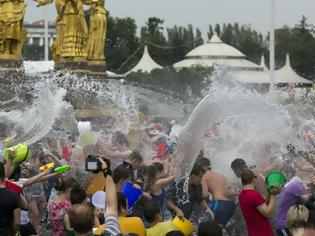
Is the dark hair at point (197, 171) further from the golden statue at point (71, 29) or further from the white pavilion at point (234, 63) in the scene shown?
the white pavilion at point (234, 63)

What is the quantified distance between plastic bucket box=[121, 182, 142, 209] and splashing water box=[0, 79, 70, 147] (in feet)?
19.8

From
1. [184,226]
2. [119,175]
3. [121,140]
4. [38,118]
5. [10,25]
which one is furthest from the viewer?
[10,25]

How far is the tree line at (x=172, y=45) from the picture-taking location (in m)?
92.6

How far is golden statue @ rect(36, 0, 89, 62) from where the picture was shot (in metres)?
25.2

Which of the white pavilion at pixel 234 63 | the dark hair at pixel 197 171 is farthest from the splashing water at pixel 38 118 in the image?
the white pavilion at pixel 234 63

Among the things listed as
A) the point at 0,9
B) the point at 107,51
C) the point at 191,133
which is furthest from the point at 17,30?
the point at 107,51

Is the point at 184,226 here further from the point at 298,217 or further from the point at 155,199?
the point at 298,217

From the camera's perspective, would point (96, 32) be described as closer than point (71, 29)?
No

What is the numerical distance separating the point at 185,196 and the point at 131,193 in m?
1.47

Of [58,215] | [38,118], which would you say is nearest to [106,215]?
[58,215]

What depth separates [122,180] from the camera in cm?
899

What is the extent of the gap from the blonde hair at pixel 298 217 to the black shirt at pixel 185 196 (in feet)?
12.5

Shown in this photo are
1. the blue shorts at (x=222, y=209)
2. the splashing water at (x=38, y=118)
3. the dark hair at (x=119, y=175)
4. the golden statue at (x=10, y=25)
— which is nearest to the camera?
the dark hair at (x=119, y=175)

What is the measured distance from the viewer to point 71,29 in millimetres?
25234
